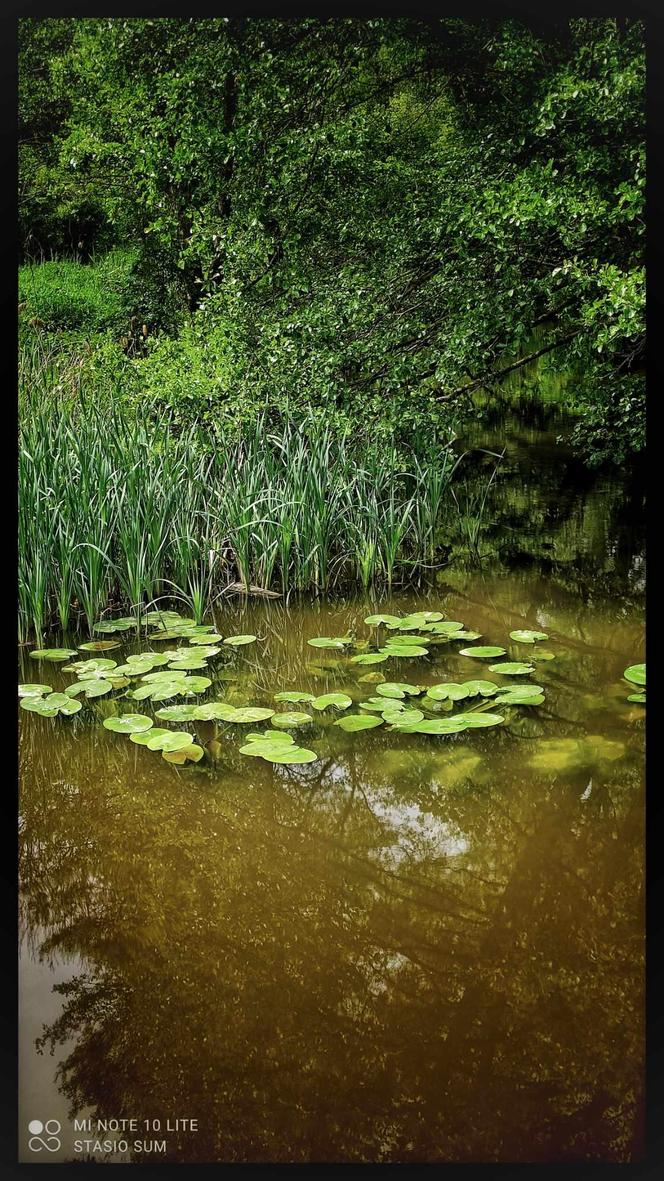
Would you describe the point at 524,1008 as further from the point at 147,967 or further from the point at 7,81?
the point at 7,81

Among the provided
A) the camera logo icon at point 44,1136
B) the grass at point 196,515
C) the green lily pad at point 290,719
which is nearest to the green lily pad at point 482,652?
the green lily pad at point 290,719

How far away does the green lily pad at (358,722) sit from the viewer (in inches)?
119

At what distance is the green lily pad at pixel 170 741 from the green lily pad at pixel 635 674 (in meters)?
1.71

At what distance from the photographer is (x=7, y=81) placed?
232 cm

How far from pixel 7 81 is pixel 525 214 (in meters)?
2.77

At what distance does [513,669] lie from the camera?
3521mm

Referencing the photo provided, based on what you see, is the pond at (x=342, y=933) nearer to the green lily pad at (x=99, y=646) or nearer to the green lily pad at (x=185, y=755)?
the green lily pad at (x=185, y=755)

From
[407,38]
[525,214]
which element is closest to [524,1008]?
[525,214]

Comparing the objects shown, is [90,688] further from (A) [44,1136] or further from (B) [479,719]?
(A) [44,1136]

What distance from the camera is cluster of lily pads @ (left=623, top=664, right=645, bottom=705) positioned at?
328 cm

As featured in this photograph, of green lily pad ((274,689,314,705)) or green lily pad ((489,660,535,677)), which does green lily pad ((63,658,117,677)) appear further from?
green lily pad ((489,660,535,677))

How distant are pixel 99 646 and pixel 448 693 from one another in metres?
1.55

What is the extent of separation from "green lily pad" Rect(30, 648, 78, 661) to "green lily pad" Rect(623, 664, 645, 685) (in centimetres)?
227

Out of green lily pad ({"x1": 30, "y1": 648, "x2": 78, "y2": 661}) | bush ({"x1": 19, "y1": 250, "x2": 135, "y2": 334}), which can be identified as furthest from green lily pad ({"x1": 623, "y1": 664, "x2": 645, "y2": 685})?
bush ({"x1": 19, "y1": 250, "x2": 135, "y2": 334})
